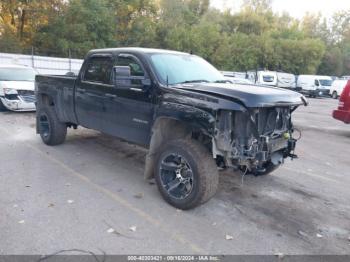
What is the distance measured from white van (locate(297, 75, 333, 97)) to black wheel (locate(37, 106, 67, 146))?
2730cm

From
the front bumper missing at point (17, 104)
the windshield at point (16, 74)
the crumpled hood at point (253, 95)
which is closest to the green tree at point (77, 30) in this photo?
the windshield at point (16, 74)

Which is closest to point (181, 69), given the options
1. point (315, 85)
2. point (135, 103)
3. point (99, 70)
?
point (135, 103)

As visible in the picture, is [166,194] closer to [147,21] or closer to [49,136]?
[49,136]

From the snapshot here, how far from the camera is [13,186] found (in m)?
4.85

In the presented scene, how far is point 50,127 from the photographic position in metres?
6.80

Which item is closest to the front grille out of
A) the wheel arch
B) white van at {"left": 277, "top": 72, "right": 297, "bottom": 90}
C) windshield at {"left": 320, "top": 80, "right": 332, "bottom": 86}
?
the wheel arch

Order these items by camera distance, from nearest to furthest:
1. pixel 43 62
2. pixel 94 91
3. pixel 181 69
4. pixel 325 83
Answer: pixel 181 69 < pixel 94 91 < pixel 43 62 < pixel 325 83

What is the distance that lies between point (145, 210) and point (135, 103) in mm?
1550

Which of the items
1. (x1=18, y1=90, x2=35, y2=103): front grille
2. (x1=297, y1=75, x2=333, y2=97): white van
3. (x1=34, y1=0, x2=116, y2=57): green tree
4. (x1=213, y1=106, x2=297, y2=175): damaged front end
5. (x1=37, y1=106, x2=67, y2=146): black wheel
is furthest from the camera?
(x1=297, y1=75, x2=333, y2=97): white van

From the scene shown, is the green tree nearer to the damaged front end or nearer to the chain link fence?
the chain link fence

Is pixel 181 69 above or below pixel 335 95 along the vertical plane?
above

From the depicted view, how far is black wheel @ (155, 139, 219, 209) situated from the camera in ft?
13.3

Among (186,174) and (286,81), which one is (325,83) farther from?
(186,174)

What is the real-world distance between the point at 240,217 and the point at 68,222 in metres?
2.04
